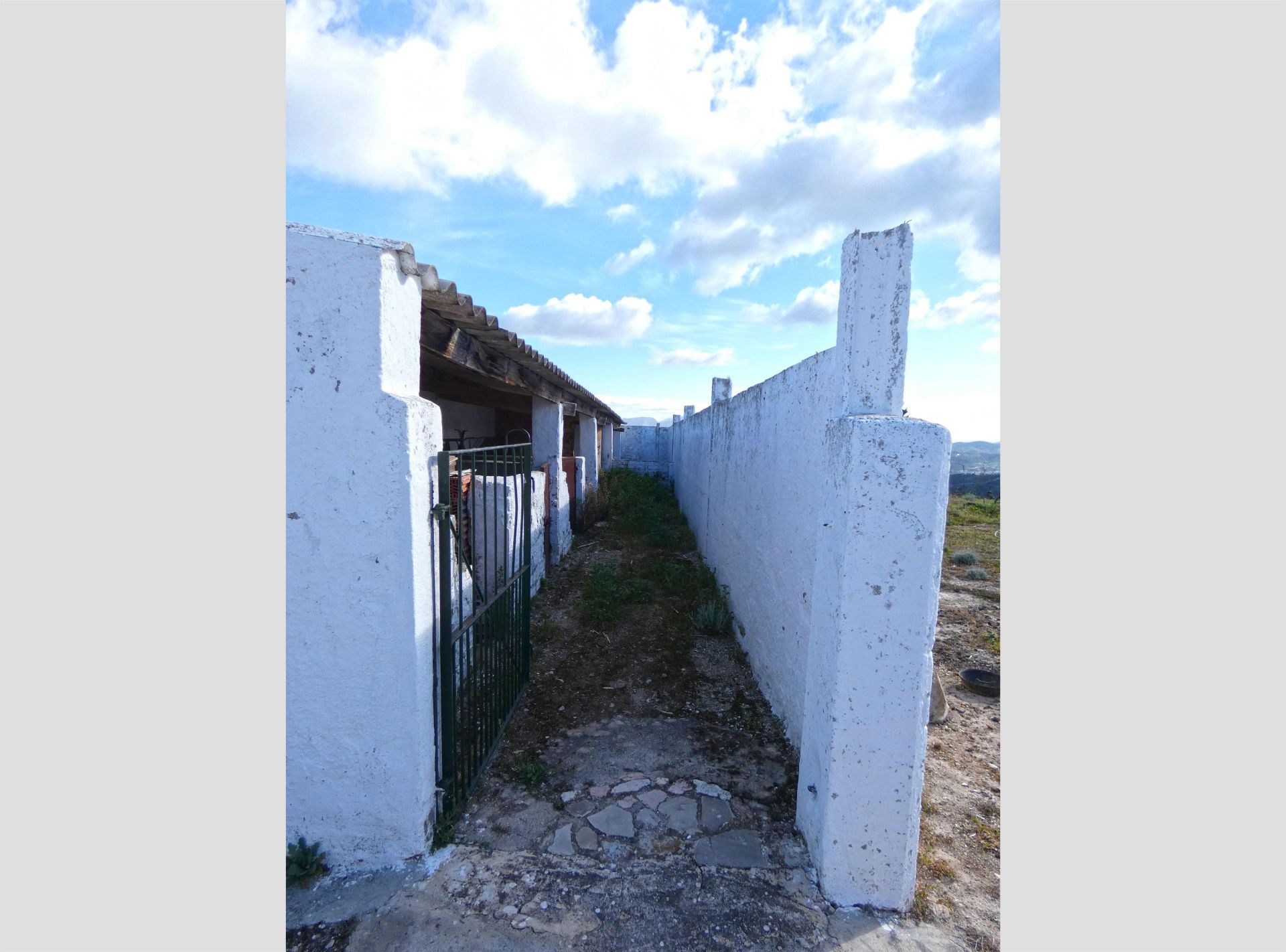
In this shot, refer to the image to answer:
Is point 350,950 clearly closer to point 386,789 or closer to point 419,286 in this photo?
point 386,789

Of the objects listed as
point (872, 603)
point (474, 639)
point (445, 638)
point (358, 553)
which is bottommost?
point (474, 639)

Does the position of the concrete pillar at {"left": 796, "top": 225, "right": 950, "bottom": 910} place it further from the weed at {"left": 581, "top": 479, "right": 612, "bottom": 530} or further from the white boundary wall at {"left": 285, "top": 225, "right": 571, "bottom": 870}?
the weed at {"left": 581, "top": 479, "right": 612, "bottom": 530}

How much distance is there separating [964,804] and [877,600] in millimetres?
1905

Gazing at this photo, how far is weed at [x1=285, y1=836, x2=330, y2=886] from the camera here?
2506 millimetres

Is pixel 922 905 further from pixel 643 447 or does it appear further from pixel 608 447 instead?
pixel 643 447

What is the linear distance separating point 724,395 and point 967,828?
7685 mm

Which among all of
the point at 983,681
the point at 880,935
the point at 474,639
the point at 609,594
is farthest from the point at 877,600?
the point at 609,594

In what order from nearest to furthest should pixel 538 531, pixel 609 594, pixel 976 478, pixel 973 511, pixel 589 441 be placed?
pixel 609 594 < pixel 538 531 < pixel 589 441 < pixel 973 511 < pixel 976 478

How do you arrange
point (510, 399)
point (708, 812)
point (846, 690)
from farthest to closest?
point (510, 399)
point (708, 812)
point (846, 690)

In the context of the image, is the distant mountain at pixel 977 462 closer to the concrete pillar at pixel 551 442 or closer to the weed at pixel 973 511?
the weed at pixel 973 511

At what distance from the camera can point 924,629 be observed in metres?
2.29

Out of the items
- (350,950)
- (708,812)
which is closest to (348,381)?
(350,950)

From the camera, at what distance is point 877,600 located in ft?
7.56

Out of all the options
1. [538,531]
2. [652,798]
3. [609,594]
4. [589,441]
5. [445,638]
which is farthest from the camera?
[589,441]
